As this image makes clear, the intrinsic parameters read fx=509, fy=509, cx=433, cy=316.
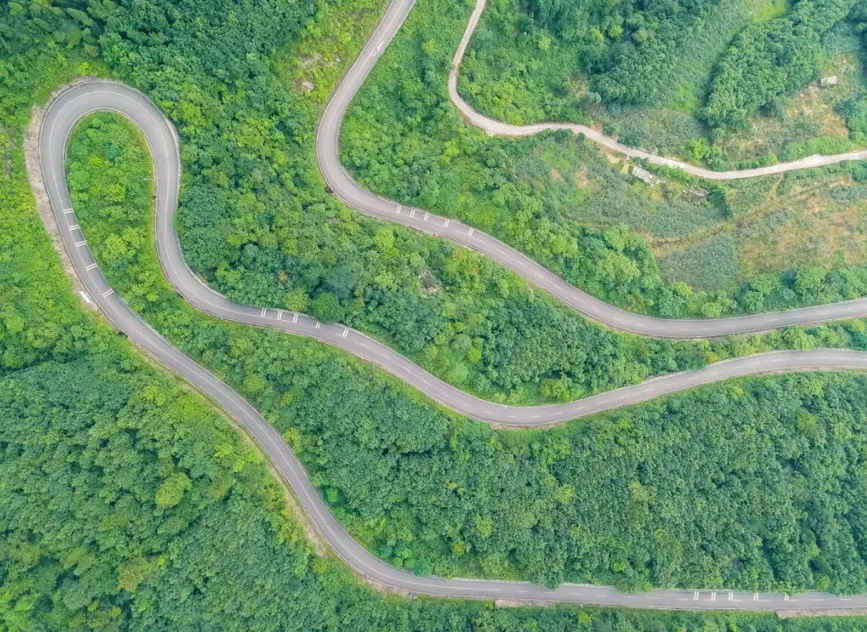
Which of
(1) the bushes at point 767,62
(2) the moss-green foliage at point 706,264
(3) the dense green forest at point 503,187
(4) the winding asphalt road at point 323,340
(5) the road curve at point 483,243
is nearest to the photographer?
(4) the winding asphalt road at point 323,340

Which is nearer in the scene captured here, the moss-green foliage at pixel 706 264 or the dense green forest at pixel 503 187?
the dense green forest at pixel 503 187

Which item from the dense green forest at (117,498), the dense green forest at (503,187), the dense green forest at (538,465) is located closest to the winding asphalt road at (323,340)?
the dense green forest at (538,465)

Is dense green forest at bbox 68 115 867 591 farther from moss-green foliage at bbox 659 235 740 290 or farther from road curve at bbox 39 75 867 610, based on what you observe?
moss-green foliage at bbox 659 235 740 290

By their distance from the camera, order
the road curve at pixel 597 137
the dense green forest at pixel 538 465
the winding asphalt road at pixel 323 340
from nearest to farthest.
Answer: the winding asphalt road at pixel 323 340 → the dense green forest at pixel 538 465 → the road curve at pixel 597 137

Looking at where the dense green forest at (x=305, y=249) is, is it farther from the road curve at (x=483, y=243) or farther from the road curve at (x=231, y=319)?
the road curve at (x=483, y=243)

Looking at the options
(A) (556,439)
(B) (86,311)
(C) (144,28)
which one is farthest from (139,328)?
(A) (556,439)

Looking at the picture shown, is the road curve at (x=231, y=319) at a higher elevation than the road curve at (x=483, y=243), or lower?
lower

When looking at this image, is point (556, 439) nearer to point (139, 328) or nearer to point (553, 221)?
point (553, 221)
